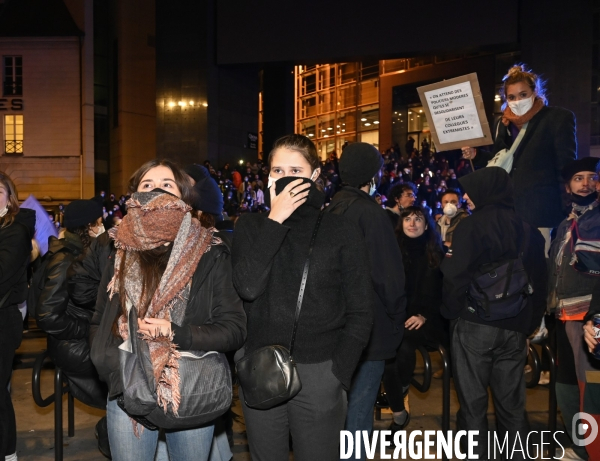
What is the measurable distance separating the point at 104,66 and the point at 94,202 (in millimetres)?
33966

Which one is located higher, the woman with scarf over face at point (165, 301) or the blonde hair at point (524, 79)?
the blonde hair at point (524, 79)

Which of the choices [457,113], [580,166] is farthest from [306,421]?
[457,113]

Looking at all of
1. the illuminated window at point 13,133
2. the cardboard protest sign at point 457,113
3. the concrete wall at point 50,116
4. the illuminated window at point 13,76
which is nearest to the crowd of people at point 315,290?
the cardboard protest sign at point 457,113

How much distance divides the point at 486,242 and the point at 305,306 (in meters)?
1.69

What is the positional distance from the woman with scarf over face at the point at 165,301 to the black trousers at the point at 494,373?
6.37 feet

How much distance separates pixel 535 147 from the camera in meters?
4.80

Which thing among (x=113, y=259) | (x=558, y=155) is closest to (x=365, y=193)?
(x=113, y=259)

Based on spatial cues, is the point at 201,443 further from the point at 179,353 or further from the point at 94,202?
the point at 94,202

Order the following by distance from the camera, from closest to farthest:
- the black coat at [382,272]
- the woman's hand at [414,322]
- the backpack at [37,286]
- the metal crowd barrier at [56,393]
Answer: the black coat at [382,272], the metal crowd barrier at [56,393], the backpack at [37,286], the woman's hand at [414,322]

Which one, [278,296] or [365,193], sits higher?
[365,193]

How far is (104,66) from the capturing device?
35.3 m

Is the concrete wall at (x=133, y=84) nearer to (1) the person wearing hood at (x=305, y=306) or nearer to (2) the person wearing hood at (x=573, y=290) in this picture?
(2) the person wearing hood at (x=573, y=290)

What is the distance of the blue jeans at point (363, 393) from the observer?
11.8 feet

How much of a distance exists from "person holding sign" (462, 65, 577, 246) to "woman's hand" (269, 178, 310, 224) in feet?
8.75
